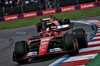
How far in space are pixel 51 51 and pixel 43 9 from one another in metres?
25.7

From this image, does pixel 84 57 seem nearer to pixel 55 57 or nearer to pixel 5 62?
pixel 55 57

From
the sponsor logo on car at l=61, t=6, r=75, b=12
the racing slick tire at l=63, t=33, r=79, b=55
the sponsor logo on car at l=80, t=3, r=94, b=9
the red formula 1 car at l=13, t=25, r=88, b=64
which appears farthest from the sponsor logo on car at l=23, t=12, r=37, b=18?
the racing slick tire at l=63, t=33, r=79, b=55

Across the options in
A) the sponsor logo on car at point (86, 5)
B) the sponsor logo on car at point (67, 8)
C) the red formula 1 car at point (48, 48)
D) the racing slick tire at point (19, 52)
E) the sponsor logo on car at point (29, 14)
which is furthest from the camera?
the sponsor logo on car at point (29, 14)

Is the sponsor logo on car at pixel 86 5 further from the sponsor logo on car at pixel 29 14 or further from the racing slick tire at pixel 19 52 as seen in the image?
the racing slick tire at pixel 19 52

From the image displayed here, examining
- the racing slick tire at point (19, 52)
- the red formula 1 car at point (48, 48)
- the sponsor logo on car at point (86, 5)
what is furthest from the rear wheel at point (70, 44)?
the sponsor logo on car at point (86, 5)

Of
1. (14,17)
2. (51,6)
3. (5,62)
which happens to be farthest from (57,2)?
(5,62)

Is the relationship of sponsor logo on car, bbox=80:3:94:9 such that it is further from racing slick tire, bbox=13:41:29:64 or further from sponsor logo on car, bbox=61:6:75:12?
racing slick tire, bbox=13:41:29:64

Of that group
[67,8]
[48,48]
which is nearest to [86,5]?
[67,8]

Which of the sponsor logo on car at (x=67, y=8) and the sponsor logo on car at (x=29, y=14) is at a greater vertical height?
the sponsor logo on car at (x=67, y=8)

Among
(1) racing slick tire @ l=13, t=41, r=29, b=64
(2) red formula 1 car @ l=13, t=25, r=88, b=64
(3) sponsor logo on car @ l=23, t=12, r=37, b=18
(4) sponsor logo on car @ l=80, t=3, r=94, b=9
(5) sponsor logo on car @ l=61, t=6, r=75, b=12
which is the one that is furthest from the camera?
(3) sponsor logo on car @ l=23, t=12, r=37, b=18

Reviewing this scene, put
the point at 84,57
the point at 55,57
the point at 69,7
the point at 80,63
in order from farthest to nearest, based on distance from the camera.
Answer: the point at 69,7
the point at 55,57
the point at 84,57
the point at 80,63

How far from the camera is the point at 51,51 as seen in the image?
8375 mm

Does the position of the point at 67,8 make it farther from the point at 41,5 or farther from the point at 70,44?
Result: the point at 70,44

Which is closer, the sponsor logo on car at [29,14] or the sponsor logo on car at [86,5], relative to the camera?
the sponsor logo on car at [86,5]
